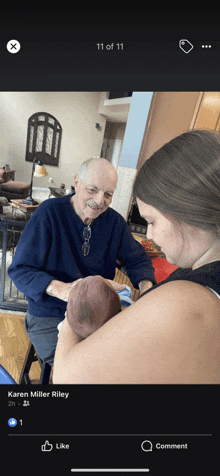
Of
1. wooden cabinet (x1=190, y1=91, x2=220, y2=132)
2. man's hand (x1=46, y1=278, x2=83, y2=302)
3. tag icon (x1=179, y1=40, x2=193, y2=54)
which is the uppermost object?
wooden cabinet (x1=190, y1=91, x2=220, y2=132)

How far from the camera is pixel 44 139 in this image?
7.68 meters

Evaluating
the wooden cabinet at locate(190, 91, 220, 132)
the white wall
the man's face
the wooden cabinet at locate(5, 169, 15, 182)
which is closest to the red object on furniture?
the man's face

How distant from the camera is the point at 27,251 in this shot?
1.00m

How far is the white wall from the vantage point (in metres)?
7.12

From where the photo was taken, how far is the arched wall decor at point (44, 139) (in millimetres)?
7422

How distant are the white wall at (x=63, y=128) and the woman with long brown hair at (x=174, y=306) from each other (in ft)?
25.6

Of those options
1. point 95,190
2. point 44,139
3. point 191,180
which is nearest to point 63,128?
point 44,139

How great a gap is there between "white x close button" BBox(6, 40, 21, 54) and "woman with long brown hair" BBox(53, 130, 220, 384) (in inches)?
12.5

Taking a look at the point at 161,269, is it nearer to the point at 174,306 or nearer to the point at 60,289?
the point at 60,289
